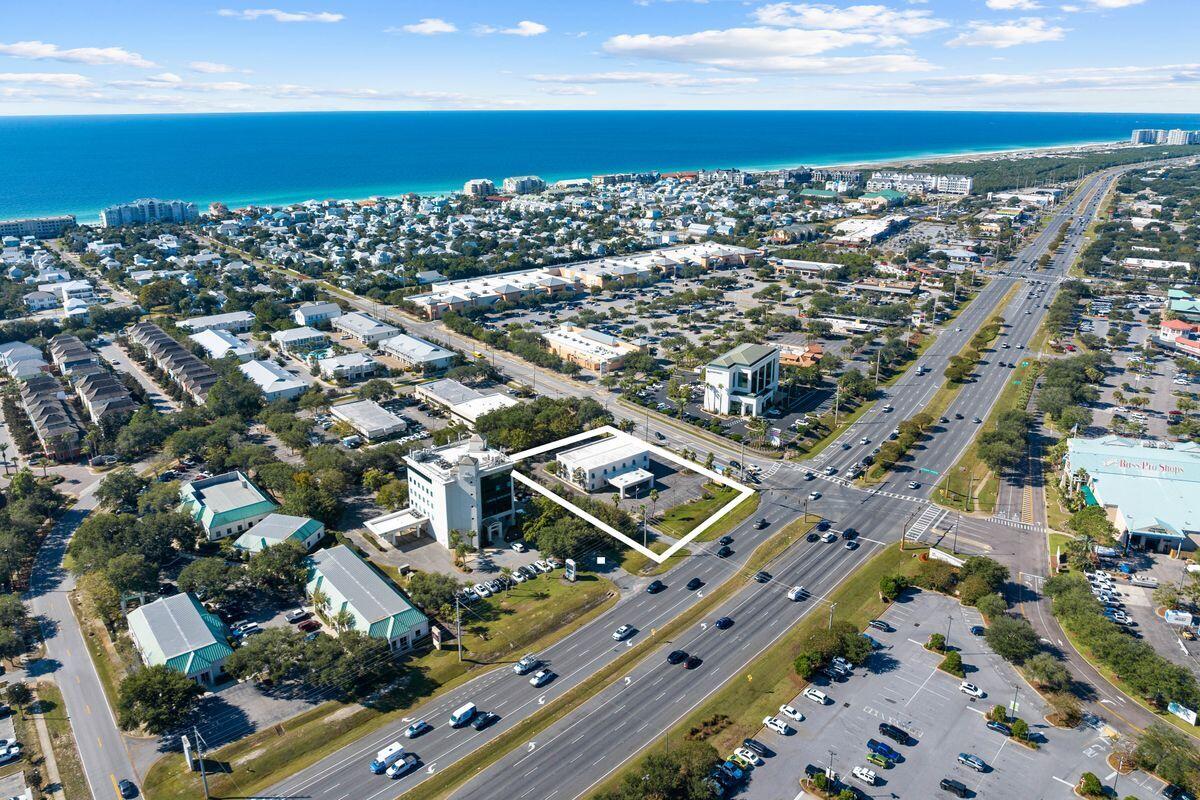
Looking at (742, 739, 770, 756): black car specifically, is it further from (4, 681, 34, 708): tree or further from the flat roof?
(4, 681, 34, 708): tree

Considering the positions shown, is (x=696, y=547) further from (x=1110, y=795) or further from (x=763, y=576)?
(x=1110, y=795)

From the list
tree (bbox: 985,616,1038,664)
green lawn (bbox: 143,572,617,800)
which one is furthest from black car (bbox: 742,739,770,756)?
tree (bbox: 985,616,1038,664)

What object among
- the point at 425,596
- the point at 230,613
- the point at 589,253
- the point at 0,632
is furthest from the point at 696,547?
the point at 589,253

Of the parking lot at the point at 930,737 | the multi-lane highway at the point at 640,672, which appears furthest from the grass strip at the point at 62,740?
the parking lot at the point at 930,737

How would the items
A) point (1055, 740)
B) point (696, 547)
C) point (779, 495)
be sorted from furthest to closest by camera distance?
point (779, 495) → point (696, 547) → point (1055, 740)

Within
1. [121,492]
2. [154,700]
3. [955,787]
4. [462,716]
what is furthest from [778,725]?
[121,492]

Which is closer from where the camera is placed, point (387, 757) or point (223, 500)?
point (387, 757)

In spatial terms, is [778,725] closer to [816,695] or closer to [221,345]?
[816,695]
